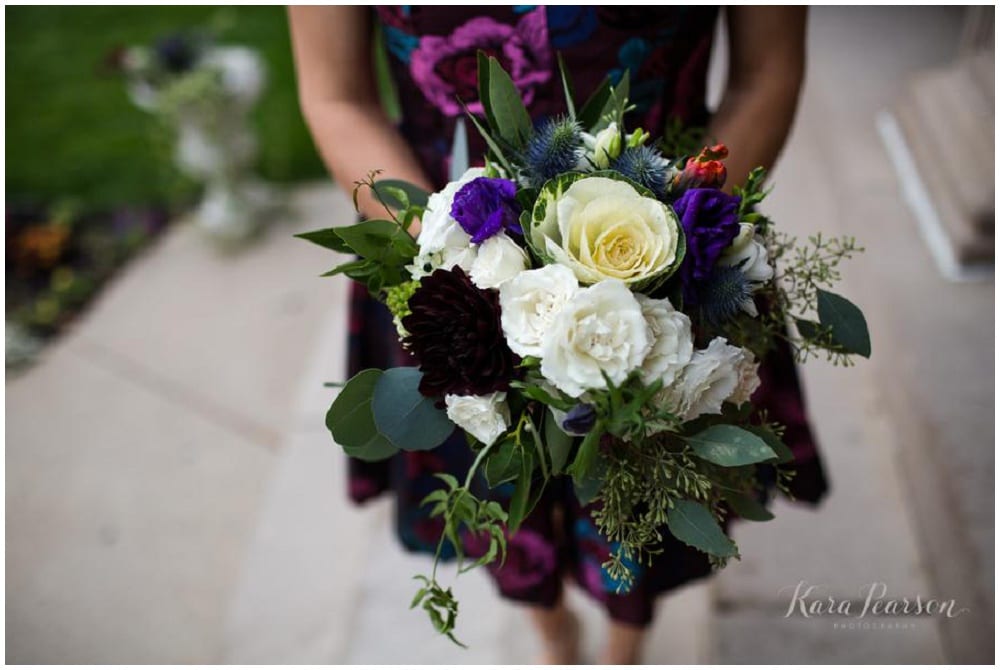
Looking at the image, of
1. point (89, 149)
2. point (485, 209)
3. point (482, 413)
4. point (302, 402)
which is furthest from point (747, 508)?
point (89, 149)

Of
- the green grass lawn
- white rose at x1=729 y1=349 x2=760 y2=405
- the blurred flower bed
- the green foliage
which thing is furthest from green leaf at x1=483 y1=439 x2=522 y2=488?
the green grass lawn

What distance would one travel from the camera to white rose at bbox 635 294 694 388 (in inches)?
29.4

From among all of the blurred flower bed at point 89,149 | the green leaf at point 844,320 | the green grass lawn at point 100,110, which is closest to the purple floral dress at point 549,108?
the green leaf at point 844,320

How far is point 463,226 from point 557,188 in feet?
0.32

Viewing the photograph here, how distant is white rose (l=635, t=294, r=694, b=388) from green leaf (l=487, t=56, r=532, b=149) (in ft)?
0.86

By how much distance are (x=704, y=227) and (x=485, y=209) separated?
8.1 inches

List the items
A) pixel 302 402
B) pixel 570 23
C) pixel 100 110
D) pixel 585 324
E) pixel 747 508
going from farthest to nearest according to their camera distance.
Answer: pixel 100 110, pixel 302 402, pixel 570 23, pixel 747 508, pixel 585 324

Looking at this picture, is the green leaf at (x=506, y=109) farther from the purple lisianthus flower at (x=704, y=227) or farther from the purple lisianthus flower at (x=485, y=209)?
the purple lisianthus flower at (x=704, y=227)

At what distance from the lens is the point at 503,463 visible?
0.82 m

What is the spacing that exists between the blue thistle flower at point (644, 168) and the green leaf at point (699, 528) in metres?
0.31

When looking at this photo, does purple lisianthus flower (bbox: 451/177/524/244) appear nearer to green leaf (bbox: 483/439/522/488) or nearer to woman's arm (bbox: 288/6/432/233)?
green leaf (bbox: 483/439/522/488)

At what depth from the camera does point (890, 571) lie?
1833mm

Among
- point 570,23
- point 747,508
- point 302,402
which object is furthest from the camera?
point 302,402

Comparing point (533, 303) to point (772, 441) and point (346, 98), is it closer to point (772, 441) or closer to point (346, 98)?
point (772, 441)
